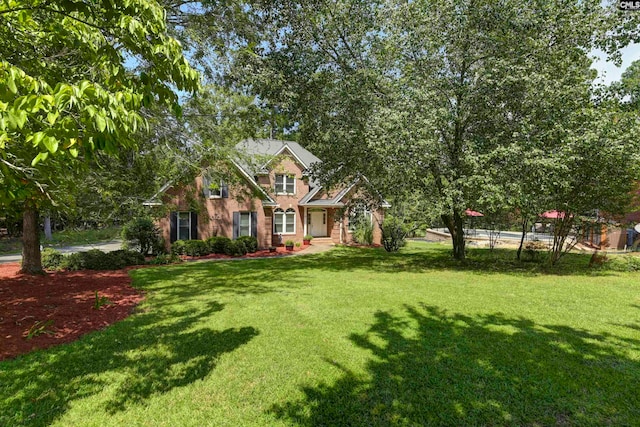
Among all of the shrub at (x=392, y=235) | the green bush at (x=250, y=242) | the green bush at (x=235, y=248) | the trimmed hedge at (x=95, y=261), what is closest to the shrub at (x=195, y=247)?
the green bush at (x=235, y=248)

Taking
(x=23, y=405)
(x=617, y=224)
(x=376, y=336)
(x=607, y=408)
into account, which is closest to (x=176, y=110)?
(x=23, y=405)

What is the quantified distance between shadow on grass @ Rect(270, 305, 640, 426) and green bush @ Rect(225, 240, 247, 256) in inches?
557

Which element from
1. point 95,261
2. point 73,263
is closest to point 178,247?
point 95,261

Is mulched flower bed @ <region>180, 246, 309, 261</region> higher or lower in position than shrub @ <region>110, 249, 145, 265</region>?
lower

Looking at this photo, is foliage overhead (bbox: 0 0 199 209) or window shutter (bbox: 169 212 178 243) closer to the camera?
foliage overhead (bbox: 0 0 199 209)

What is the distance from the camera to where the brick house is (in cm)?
1881

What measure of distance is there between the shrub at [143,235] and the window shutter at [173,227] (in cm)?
102

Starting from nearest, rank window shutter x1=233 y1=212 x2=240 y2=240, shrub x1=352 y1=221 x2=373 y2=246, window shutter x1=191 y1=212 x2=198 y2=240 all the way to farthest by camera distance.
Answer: window shutter x1=191 y1=212 x2=198 y2=240 → window shutter x1=233 y1=212 x2=240 y2=240 → shrub x1=352 y1=221 x2=373 y2=246

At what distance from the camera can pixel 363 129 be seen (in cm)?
1258

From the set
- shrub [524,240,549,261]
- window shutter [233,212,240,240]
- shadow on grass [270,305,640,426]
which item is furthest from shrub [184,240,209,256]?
shrub [524,240,549,261]

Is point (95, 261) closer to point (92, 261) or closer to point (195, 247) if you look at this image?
point (92, 261)

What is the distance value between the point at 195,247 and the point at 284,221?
6.61 metres

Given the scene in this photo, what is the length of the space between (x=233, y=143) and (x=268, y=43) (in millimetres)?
4121

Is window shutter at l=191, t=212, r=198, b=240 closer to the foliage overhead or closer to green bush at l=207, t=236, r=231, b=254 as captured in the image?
green bush at l=207, t=236, r=231, b=254
